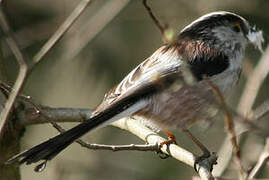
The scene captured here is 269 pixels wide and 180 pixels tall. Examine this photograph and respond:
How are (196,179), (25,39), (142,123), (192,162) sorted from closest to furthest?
(196,179) < (192,162) < (142,123) < (25,39)

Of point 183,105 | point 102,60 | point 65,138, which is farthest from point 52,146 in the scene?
point 102,60

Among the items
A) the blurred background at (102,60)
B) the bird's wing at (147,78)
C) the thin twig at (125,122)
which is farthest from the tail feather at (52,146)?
the blurred background at (102,60)

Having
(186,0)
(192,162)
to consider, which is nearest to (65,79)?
(186,0)

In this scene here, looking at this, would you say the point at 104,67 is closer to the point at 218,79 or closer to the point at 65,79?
the point at 65,79

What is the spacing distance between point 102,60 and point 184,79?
289 cm

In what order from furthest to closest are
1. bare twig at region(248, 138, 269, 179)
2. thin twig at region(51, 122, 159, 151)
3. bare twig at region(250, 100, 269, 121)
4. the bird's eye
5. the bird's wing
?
the bird's eye
the bird's wing
thin twig at region(51, 122, 159, 151)
bare twig at region(250, 100, 269, 121)
bare twig at region(248, 138, 269, 179)

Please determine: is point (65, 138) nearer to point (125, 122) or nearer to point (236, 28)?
point (125, 122)

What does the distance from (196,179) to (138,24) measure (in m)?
5.10

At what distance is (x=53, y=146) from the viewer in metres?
3.75

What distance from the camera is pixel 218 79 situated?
15.8ft

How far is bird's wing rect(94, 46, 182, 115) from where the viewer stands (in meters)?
4.47

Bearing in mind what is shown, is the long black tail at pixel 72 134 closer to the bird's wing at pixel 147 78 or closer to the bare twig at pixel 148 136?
the bird's wing at pixel 147 78

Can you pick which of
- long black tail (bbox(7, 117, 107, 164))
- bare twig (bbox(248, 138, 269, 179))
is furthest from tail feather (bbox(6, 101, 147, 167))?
bare twig (bbox(248, 138, 269, 179))

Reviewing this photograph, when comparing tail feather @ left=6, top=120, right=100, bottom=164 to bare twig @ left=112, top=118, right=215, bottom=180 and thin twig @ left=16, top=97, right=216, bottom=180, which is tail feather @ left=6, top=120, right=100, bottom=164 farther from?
bare twig @ left=112, top=118, right=215, bottom=180
